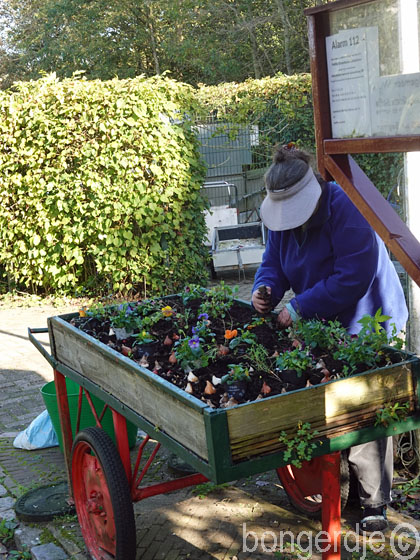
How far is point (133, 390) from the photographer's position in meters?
2.85

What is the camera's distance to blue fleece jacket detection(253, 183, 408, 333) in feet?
10.8

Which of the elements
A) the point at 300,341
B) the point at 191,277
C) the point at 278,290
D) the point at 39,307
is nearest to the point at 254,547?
the point at 300,341

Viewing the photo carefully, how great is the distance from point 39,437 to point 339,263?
259 centimetres

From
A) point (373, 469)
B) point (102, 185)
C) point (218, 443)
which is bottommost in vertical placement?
point (373, 469)

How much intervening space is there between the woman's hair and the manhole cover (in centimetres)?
208

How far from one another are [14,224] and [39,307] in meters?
1.15

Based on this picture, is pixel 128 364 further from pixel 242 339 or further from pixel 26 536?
pixel 26 536

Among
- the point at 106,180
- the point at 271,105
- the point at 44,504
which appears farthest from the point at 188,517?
the point at 271,105

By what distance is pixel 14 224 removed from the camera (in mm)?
9008

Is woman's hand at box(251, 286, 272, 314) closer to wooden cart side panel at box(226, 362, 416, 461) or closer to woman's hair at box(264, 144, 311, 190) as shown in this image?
woman's hair at box(264, 144, 311, 190)

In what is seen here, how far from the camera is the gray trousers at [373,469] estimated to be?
330 centimetres

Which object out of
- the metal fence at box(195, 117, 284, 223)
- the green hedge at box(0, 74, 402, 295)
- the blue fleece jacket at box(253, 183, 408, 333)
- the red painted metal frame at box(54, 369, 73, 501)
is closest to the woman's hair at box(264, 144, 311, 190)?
the blue fleece jacket at box(253, 183, 408, 333)

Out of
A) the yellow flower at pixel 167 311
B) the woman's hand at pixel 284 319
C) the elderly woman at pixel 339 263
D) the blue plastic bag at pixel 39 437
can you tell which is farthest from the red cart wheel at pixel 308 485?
the blue plastic bag at pixel 39 437

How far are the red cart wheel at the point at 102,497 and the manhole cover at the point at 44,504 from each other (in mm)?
500
